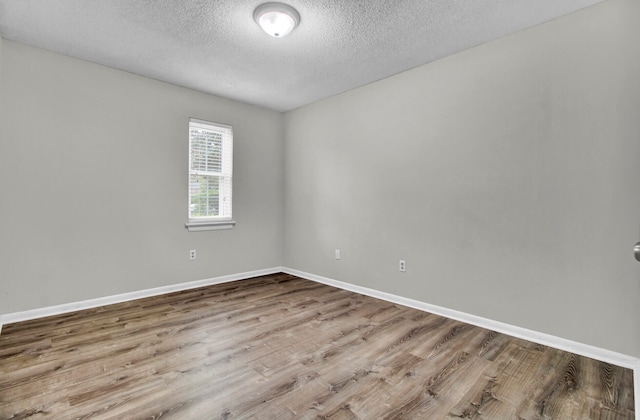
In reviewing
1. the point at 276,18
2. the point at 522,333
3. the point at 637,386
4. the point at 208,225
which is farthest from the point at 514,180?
the point at 208,225

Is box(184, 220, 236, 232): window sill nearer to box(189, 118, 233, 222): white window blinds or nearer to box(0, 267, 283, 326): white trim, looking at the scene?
box(189, 118, 233, 222): white window blinds

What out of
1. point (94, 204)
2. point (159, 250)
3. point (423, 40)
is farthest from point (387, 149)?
point (94, 204)

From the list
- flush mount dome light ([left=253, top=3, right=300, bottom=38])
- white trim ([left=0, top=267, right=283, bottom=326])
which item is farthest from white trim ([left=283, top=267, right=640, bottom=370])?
flush mount dome light ([left=253, top=3, right=300, bottom=38])

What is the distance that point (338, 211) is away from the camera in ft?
13.1

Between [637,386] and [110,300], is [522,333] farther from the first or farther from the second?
[110,300]

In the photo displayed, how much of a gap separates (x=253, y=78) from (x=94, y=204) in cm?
208

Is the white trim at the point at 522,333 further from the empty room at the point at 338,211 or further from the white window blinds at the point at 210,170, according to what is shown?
the white window blinds at the point at 210,170

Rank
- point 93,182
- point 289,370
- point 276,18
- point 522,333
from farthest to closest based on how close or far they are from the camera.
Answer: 1. point 93,182
2. point 522,333
3. point 276,18
4. point 289,370

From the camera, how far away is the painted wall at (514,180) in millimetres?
2105

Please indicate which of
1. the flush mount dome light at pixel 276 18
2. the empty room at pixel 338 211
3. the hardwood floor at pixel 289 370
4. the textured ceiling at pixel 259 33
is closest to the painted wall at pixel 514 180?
the empty room at pixel 338 211

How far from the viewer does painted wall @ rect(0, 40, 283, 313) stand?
2.76 meters

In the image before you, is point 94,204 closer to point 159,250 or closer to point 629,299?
point 159,250

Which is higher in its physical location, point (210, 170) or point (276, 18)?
point (276, 18)

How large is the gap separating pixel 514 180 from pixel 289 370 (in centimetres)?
222
